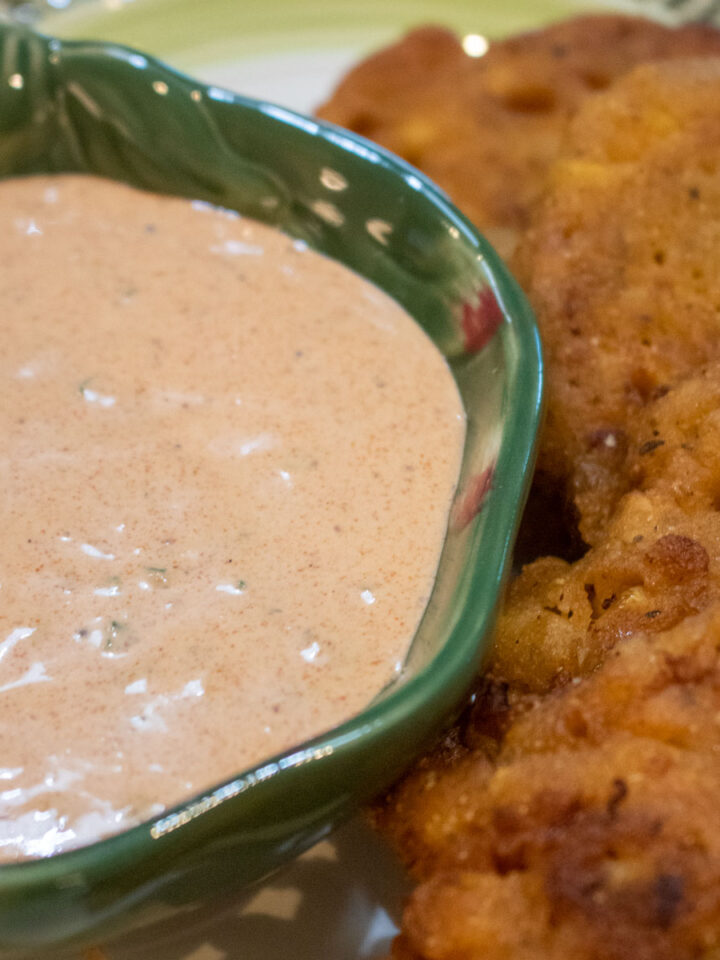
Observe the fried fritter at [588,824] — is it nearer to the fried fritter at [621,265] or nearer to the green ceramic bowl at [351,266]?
the green ceramic bowl at [351,266]

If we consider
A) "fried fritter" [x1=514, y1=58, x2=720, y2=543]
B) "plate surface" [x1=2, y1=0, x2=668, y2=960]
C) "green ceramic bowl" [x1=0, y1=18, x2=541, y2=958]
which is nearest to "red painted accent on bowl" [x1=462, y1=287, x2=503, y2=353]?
"green ceramic bowl" [x1=0, y1=18, x2=541, y2=958]

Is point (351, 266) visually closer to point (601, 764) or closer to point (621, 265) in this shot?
point (621, 265)

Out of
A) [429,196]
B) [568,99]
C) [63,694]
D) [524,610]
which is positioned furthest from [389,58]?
[63,694]

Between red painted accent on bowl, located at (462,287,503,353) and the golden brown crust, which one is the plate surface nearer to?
the golden brown crust

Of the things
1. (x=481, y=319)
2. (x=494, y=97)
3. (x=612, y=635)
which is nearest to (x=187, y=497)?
(x=481, y=319)

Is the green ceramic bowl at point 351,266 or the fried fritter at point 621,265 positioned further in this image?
the fried fritter at point 621,265

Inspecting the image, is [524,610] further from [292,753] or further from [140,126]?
[140,126]

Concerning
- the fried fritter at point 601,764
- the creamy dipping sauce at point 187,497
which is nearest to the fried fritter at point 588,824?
the fried fritter at point 601,764
